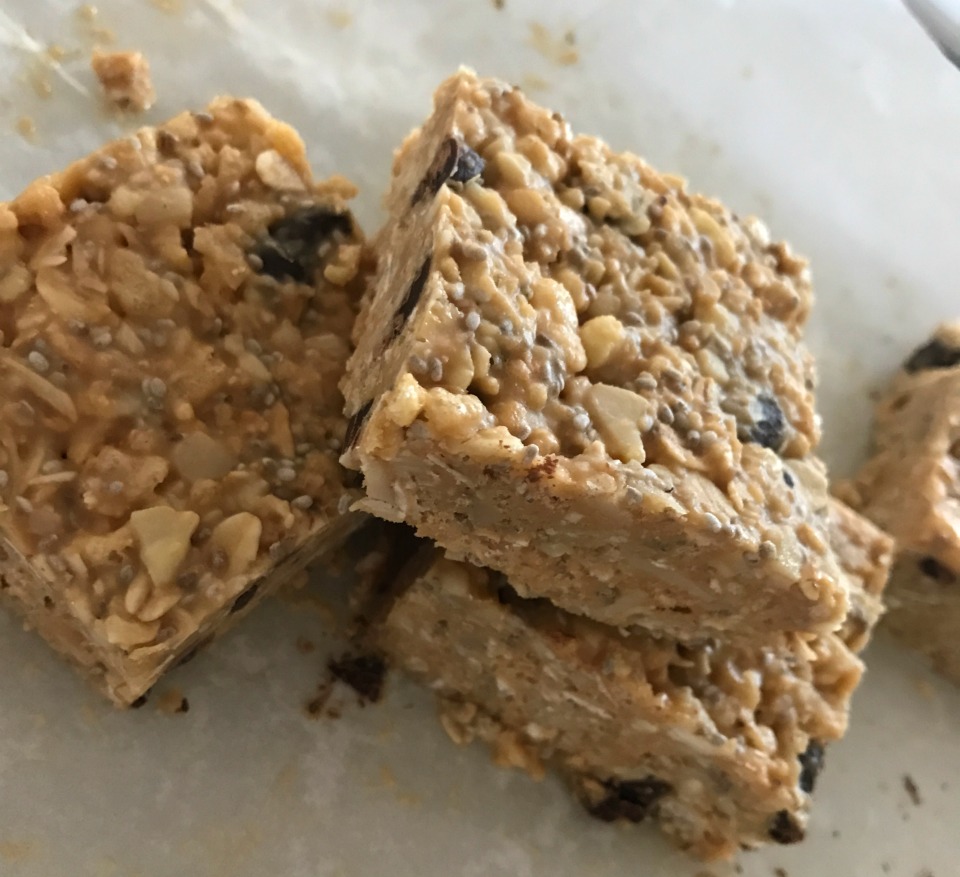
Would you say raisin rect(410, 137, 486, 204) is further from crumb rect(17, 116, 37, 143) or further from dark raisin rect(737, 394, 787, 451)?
crumb rect(17, 116, 37, 143)

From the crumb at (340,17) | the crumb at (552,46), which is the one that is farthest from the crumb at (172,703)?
the crumb at (552,46)

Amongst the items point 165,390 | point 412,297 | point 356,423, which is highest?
point 412,297

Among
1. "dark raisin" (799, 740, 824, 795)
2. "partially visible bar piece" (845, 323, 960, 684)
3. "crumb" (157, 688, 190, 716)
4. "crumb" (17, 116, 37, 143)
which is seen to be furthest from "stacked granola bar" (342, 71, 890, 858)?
"crumb" (17, 116, 37, 143)

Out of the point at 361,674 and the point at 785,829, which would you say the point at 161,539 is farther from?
the point at 785,829

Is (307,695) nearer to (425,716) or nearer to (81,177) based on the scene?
(425,716)

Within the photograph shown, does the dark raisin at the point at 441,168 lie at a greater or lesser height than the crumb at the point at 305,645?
greater

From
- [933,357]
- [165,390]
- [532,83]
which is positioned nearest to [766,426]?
[165,390]

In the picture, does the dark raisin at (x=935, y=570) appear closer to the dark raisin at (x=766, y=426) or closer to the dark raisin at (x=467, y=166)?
the dark raisin at (x=766, y=426)
